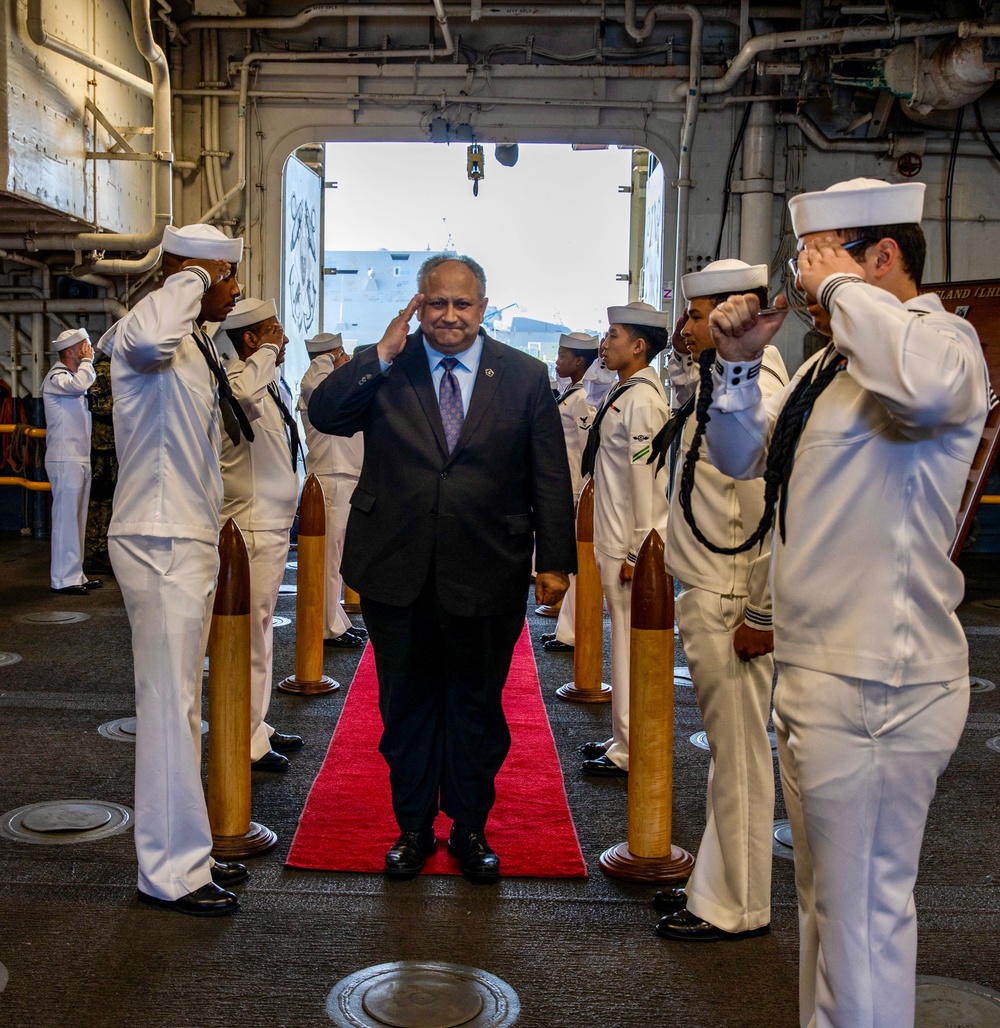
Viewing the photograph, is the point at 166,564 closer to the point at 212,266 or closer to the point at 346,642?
the point at 212,266

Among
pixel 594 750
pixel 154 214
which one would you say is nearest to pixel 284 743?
pixel 594 750

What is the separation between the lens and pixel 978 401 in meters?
2.20

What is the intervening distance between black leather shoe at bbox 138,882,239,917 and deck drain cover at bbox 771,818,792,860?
197cm

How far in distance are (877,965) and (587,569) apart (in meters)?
4.36

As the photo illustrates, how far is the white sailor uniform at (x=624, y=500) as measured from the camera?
193 inches

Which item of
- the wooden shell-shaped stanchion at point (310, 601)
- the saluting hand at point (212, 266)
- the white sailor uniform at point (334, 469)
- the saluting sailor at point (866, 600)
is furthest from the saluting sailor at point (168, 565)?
the white sailor uniform at point (334, 469)

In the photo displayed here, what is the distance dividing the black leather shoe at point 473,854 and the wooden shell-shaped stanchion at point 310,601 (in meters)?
2.60

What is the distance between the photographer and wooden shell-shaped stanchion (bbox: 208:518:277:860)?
3979mm

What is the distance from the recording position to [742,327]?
2416 mm

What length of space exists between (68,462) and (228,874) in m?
7.32

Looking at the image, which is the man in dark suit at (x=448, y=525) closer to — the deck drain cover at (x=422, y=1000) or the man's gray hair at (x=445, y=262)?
the man's gray hair at (x=445, y=262)

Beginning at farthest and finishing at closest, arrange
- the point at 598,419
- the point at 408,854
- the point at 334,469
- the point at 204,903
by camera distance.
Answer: the point at 334,469
the point at 598,419
the point at 408,854
the point at 204,903

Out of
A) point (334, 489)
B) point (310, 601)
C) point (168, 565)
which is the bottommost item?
point (310, 601)

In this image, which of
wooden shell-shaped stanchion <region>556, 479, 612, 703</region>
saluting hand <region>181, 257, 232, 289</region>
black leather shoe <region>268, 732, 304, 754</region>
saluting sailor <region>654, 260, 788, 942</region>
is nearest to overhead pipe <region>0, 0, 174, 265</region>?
wooden shell-shaped stanchion <region>556, 479, 612, 703</region>
